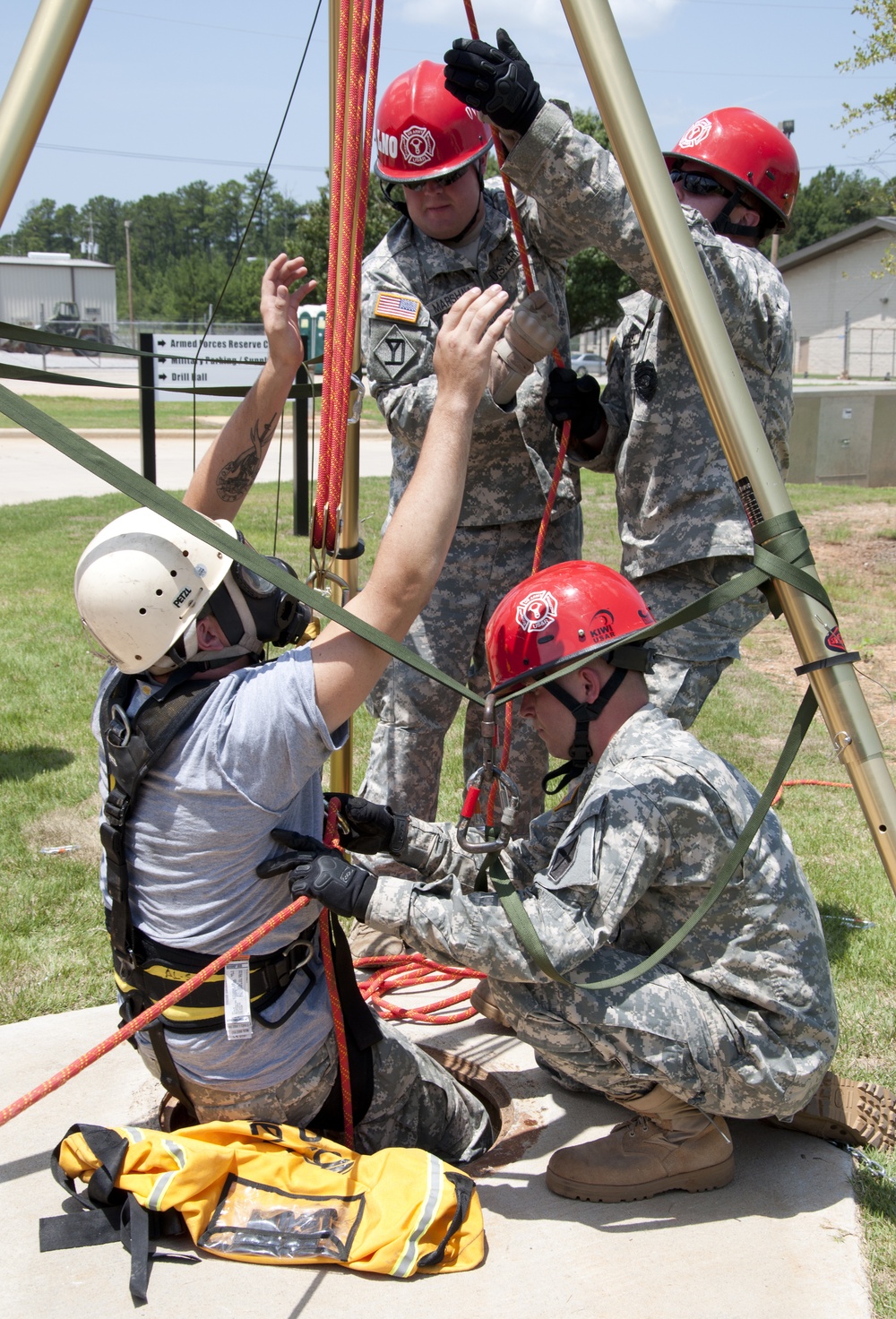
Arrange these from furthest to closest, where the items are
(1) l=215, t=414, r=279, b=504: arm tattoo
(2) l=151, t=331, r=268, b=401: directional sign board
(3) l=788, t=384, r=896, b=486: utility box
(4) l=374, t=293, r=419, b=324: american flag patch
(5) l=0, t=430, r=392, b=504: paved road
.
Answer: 1. (3) l=788, t=384, r=896, b=486: utility box
2. (5) l=0, t=430, r=392, b=504: paved road
3. (2) l=151, t=331, r=268, b=401: directional sign board
4. (4) l=374, t=293, r=419, b=324: american flag patch
5. (1) l=215, t=414, r=279, b=504: arm tattoo

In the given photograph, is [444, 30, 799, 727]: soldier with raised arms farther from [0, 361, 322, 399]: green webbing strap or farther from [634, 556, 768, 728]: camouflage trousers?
[0, 361, 322, 399]: green webbing strap

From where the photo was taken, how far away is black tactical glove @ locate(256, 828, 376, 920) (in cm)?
252

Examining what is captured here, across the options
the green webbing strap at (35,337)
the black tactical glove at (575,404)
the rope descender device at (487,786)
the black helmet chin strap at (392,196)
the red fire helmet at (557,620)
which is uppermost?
the black helmet chin strap at (392,196)

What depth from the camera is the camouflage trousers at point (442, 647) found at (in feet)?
13.6

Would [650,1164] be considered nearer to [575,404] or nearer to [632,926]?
[632,926]

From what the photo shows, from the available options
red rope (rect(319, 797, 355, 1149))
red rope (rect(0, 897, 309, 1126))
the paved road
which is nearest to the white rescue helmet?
red rope (rect(0, 897, 309, 1126))

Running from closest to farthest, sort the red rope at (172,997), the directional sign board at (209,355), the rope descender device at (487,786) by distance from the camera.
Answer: the red rope at (172,997)
the rope descender device at (487,786)
the directional sign board at (209,355)

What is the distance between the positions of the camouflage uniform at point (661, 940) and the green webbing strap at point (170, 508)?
0.67m

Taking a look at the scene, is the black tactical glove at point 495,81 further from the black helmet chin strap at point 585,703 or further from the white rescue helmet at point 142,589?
the black helmet chin strap at point 585,703

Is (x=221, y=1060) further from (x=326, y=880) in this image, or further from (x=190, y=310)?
(x=190, y=310)

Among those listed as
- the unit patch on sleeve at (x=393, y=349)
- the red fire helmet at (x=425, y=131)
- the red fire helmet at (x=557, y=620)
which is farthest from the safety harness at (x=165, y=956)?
the red fire helmet at (x=425, y=131)

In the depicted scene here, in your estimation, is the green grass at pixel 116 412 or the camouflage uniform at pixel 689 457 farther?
the green grass at pixel 116 412

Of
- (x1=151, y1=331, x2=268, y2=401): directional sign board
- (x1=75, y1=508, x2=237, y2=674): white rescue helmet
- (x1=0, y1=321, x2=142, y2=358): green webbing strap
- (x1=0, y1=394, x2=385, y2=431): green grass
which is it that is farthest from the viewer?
(x1=0, y1=394, x2=385, y2=431): green grass

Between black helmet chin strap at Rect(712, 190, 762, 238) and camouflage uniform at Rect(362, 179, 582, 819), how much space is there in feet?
1.84
